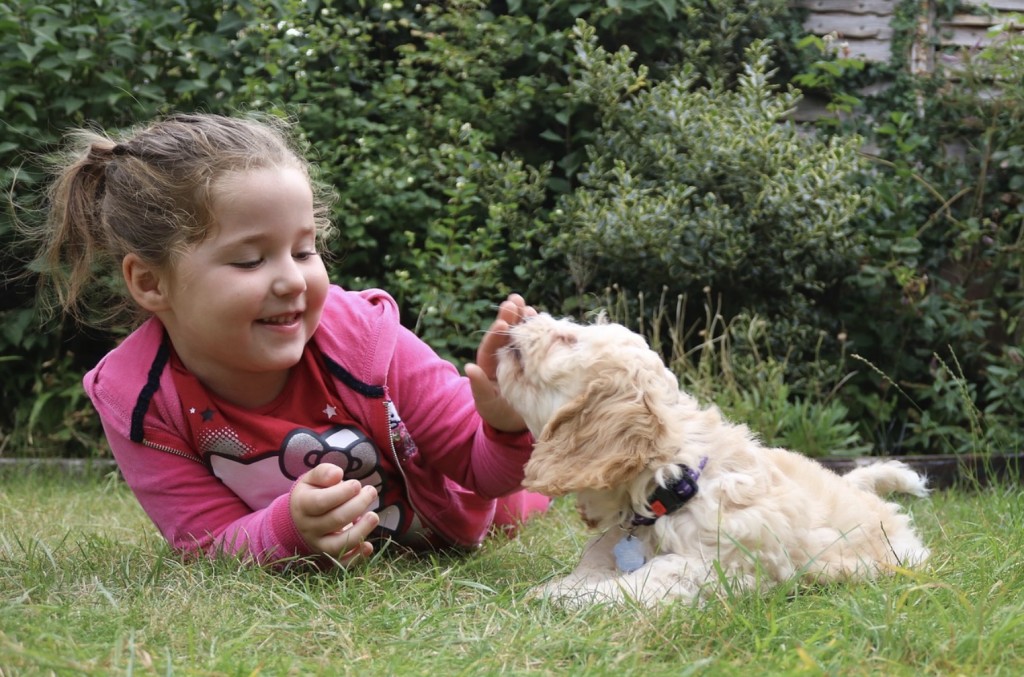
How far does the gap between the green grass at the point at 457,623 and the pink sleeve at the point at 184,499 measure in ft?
0.39

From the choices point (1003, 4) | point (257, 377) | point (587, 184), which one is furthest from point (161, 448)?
point (1003, 4)

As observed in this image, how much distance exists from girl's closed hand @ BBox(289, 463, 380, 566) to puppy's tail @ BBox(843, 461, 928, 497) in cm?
159

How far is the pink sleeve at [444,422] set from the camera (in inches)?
131

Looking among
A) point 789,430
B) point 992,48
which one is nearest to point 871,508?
point 789,430

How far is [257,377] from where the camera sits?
3.28 m

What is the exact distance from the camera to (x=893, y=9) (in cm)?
672

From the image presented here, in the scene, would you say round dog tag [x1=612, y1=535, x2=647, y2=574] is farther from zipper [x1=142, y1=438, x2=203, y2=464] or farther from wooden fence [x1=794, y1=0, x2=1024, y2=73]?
wooden fence [x1=794, y1=0, x2=1024, y2=73]

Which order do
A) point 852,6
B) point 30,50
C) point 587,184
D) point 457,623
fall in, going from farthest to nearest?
point 852,6
point 587,184
point 30,50
point 457,623

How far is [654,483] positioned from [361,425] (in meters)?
1.00

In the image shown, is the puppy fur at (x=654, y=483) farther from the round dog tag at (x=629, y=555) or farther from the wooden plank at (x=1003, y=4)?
the wooden plank at (x=1003, y=4)

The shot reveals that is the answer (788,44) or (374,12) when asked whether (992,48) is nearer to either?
(788,44)

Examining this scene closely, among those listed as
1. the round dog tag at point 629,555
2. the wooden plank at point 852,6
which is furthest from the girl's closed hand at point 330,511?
the wooden plank at point 852,6

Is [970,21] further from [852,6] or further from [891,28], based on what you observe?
[852,6]

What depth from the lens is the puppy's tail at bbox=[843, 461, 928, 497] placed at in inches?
138
